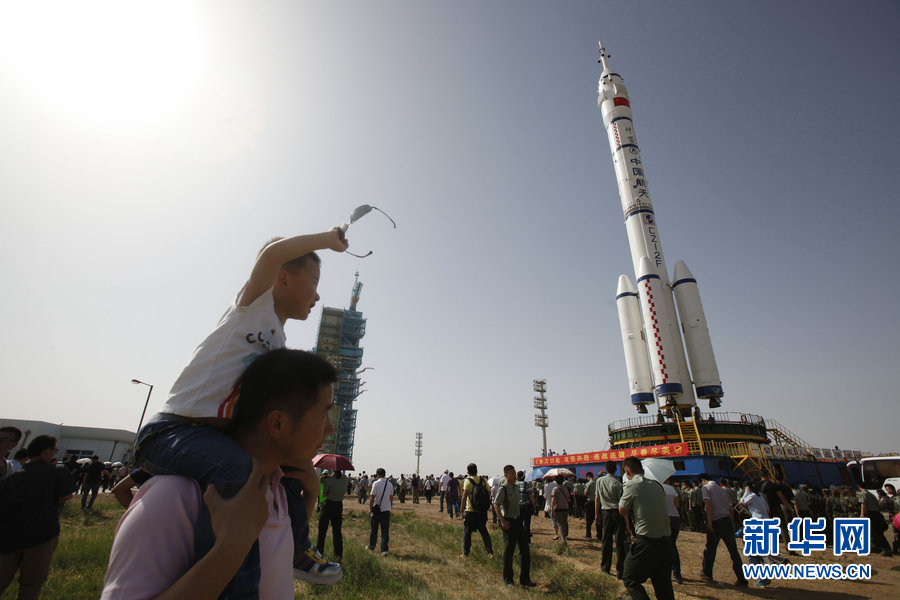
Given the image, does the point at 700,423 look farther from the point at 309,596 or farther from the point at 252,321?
the point at 252,321

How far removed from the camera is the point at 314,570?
76.7 inches

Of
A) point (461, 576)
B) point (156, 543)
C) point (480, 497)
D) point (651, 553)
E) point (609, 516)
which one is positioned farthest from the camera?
point (480, 497)

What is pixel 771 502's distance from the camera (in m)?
11.8

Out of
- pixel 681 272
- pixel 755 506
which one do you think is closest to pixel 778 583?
pixel 755 506

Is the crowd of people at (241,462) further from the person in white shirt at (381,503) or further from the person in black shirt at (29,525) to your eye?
the person in white shirt at (381,503)

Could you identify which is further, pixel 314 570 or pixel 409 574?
pixel 409 574

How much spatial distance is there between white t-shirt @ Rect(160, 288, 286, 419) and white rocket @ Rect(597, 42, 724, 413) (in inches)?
1014

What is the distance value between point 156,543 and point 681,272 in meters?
29.9

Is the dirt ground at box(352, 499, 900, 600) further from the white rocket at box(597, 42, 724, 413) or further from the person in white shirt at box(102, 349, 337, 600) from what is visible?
the white rocket at box(597, 42, 724, 413)

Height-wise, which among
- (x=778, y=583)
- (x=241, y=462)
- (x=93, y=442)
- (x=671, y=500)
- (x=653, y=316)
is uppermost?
(x=653, y=316)

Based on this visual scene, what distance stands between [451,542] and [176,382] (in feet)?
38.4

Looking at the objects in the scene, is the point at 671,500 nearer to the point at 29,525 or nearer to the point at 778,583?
the point at 778,583

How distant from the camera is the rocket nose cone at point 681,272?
2638 cm

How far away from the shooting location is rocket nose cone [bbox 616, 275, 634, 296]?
91.3 ft
